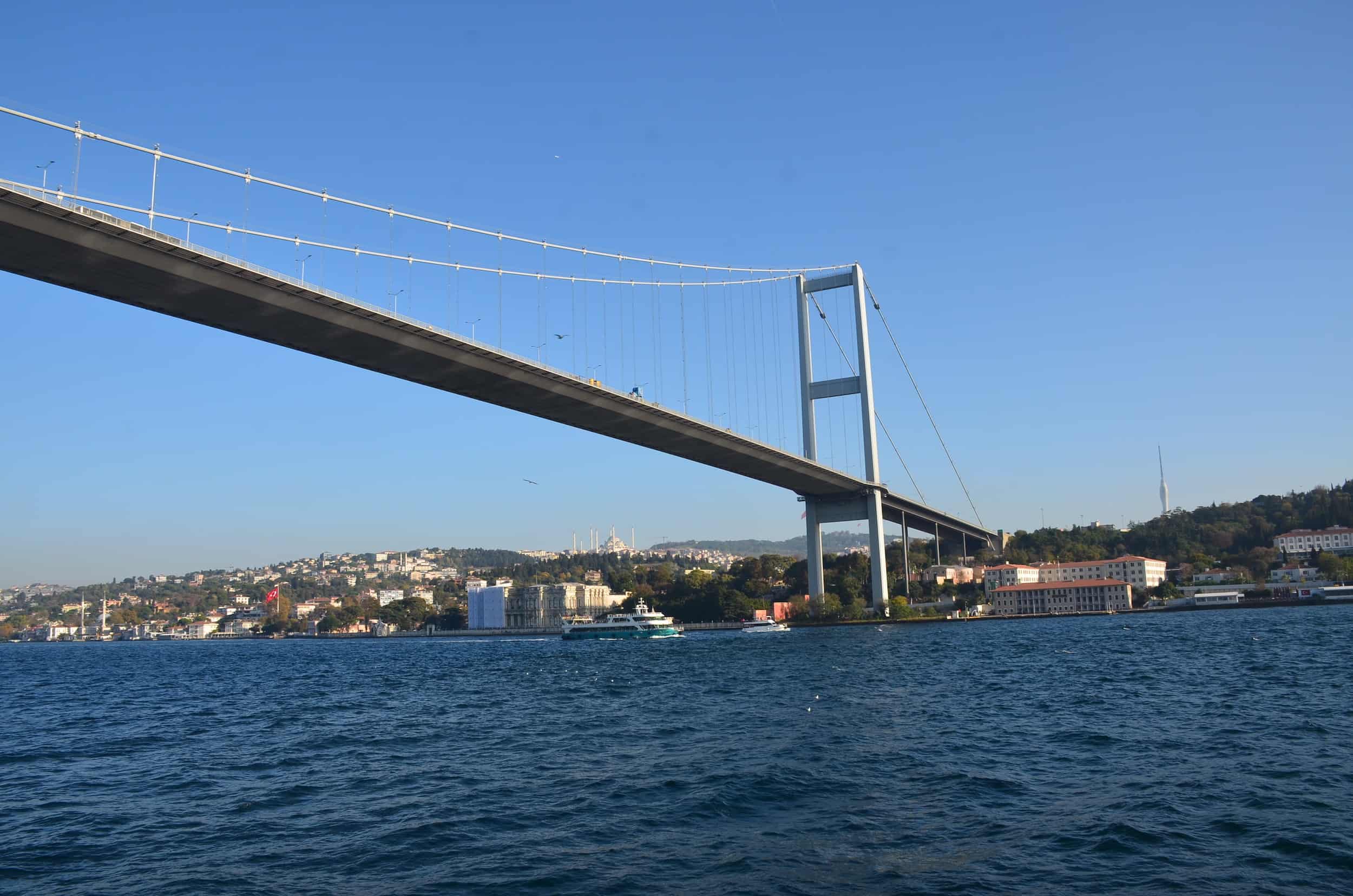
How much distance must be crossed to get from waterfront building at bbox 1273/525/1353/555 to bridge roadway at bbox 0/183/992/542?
6917 centimetres

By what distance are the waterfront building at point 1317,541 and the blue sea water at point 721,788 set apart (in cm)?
7671

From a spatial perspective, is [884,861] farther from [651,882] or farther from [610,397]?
[610,397]

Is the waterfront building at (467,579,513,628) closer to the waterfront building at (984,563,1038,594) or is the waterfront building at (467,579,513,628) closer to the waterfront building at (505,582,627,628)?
the waterfront building at (505,582,627,628)

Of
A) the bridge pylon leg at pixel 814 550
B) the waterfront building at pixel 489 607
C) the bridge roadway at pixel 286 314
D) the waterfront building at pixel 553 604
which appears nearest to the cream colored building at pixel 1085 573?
the bridge pylon leg at pixel 814 550

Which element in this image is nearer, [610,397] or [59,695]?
[59,695]

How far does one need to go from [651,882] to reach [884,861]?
1.83 metres

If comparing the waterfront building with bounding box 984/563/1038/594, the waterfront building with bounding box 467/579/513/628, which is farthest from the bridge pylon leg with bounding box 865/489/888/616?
the waterfront building with bounding box 467/579/513/628

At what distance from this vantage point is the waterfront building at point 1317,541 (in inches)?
3474

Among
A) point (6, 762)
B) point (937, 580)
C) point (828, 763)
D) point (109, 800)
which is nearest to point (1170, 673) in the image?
point (828, 763)

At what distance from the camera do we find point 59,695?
95.0ft

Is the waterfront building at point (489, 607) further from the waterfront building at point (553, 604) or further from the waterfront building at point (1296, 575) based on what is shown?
the waterfront building at point (1296, 575)

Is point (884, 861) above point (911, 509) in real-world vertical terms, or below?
below

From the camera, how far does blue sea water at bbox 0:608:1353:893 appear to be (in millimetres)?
7809

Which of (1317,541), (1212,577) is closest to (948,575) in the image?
(1212,577)
